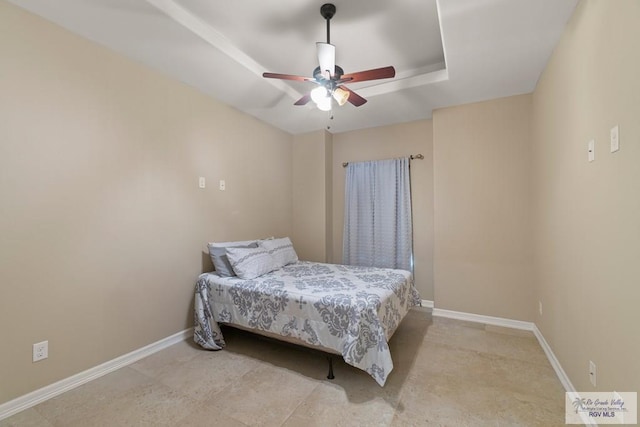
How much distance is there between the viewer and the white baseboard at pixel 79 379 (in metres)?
Result: 1.75

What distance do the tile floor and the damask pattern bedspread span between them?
0.82ft

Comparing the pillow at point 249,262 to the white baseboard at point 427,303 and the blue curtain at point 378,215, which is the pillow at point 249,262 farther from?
the white baseboard at point 427,303

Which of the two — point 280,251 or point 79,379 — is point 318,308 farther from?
point 79,379

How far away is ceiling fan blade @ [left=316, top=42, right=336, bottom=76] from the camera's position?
1958mm

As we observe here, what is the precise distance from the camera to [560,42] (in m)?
2.09

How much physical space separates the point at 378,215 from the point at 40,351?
11.9ft

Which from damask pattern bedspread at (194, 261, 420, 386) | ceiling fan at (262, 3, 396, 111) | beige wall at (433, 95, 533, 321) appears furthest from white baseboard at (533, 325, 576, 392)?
ceiling fan at (262, 3, 396, 111)

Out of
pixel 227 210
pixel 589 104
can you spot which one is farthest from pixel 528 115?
pixel 227 210

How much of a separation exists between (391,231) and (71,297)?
11.3 feet

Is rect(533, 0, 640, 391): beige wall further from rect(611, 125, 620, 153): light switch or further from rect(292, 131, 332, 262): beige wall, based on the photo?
rect(292, 131, 332, 262): beige wall

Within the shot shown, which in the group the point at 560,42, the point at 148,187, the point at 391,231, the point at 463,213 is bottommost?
the point at 391,231

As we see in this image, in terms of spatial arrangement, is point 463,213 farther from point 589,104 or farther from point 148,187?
point 148,187

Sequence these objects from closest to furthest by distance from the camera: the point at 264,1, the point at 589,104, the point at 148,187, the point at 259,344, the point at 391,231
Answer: the point at 589,104, the point at 264,1, the point at 148,187, the point at 259,344, the point at 391,231

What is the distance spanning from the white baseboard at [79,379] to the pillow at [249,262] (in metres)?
0.90
